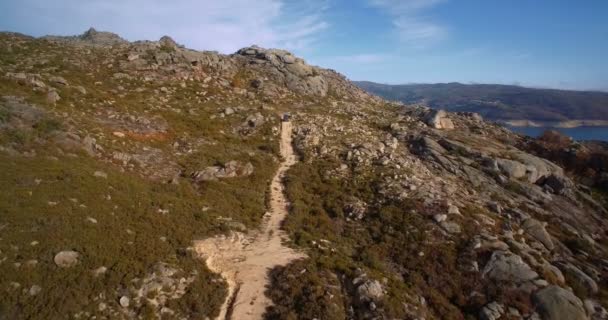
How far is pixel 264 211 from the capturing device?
82.9 feet

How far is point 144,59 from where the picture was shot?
5450 centimetres

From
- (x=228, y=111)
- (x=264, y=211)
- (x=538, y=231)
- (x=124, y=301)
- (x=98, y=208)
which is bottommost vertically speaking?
(x=538, y=231)

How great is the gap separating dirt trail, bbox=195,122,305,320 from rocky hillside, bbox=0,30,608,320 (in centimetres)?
63

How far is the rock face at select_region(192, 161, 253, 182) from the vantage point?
27.5 metres

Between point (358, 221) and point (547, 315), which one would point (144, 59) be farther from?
point (547, 315)

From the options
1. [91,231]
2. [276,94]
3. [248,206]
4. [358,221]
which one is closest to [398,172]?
[358,221]

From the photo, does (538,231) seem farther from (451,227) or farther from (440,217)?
(440,217)

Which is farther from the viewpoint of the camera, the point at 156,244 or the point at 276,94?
the point at 276,94

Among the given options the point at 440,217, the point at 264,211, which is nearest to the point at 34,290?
the point at 264,211

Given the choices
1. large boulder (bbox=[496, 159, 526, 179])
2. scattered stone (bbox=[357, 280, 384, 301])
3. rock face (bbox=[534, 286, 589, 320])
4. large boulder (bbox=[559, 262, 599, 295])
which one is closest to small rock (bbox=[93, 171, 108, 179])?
scattered stone (bbox=[357, 280, 384, 301])

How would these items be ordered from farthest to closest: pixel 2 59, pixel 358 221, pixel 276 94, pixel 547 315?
pixel 276 94
pixel 2 59
pixel 358 221
pixel 547 315

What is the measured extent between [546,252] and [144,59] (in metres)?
56.1

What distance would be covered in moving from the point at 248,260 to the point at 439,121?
41148mm

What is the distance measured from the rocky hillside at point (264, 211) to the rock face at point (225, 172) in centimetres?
18
